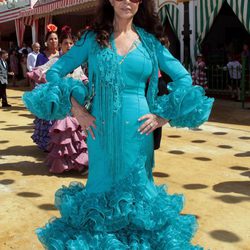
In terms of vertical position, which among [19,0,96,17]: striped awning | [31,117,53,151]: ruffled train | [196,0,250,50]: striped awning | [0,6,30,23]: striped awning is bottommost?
[31,117,53,151]: ruffled train

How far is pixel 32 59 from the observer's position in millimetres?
8703

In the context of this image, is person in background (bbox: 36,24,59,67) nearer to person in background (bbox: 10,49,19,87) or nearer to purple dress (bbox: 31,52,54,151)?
purple dress (bbox: 31,52,54,151)

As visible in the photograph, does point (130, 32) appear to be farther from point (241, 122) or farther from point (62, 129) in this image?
point (241, 122)

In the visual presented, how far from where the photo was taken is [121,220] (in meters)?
1.97

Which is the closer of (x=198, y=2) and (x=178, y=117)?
(x=178, y=117)

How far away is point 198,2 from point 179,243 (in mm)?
11322

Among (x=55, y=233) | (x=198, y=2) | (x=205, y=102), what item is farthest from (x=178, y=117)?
(x=198, y=2)

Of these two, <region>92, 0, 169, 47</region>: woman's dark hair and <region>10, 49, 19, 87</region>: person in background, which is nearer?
<region>92, 0, 169, 47</region>: woman's dark hair

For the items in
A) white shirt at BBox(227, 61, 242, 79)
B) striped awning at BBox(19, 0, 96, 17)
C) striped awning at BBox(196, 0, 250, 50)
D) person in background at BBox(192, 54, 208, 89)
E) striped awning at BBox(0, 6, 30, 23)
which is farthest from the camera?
striped awning at BBox(0, 6, 30, 23)

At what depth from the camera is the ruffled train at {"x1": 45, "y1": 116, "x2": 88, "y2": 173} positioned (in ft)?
17.2

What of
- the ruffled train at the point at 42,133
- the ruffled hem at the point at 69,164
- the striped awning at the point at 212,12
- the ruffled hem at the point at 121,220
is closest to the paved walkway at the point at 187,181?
the ruffled hem at the point at 69,164

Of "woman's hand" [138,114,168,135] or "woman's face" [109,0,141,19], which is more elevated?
"woman's face" [109,0,141,19]

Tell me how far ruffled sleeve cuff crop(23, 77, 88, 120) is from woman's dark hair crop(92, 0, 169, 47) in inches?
10.9

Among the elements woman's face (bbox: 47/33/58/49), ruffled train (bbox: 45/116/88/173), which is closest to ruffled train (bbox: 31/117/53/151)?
→ ruffled train (bbox: 45/116/88/173)
